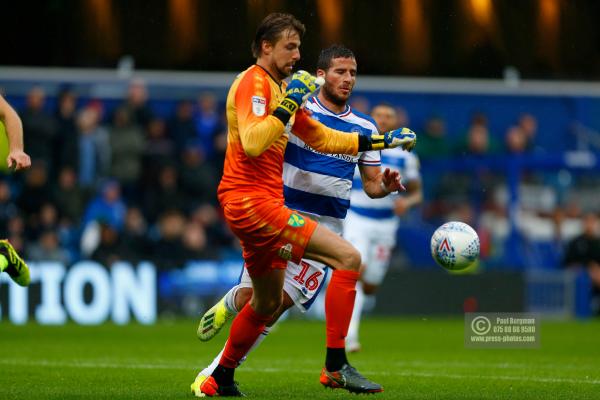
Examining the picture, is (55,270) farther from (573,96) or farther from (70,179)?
(573,96)

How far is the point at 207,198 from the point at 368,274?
254 inches

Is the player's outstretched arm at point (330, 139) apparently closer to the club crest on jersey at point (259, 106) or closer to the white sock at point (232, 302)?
the club crest on jersey at point (259, 106)

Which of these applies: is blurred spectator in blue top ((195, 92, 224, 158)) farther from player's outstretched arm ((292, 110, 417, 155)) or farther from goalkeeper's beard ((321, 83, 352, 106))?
player's outstretched arm ((292, 110, 417, 155))

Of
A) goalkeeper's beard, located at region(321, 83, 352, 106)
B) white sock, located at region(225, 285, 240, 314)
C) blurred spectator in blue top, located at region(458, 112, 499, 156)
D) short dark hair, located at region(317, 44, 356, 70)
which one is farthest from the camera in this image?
blurred spectator in blue top, located at region(458, 112, 499, 156)

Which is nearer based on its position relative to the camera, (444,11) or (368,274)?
(368,274)

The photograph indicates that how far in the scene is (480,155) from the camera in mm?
20641

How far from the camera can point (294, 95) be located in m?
6.98

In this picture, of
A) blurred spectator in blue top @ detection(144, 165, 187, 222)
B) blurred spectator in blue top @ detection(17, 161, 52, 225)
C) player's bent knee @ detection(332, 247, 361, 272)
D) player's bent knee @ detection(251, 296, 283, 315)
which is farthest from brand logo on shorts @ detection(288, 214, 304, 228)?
blurred spectator in blue top @ detection(144, 165, 187, 222)

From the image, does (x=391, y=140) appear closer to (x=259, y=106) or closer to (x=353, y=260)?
(x=353, y=260)

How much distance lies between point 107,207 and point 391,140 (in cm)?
1119

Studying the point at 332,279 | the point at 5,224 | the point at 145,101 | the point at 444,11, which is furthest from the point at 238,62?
the point at 332,279

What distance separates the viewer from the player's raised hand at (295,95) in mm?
6949

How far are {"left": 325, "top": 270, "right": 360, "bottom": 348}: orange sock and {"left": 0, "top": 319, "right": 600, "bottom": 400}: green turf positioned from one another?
0.40 m

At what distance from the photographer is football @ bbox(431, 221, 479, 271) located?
827 cm
